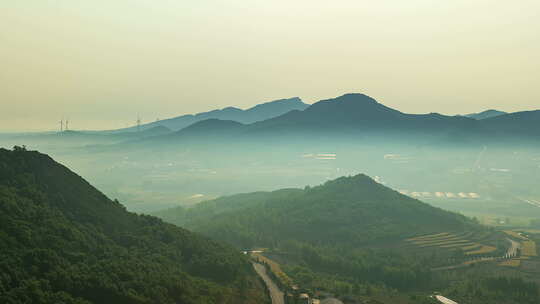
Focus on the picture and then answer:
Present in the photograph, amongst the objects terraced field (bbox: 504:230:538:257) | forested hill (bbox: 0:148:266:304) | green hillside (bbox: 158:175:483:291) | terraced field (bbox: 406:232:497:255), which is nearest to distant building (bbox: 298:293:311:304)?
forested hill (bbox: 0:148:266:304)

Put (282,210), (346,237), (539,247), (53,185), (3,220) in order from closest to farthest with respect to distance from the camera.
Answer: (3,220)
(53,185)
(539,247)
(346,237)
(282,210)

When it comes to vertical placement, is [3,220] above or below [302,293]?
above

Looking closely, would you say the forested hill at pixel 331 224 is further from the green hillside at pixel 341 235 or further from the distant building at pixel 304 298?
the distant building at pixel 304 298

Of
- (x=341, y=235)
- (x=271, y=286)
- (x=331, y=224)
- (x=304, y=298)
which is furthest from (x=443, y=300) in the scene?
(x=331, y=224)

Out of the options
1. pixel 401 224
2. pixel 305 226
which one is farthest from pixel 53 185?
pixel 401 224

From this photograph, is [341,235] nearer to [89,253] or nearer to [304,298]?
[304,298]

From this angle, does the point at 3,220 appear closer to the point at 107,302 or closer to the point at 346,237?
the point at 107,302

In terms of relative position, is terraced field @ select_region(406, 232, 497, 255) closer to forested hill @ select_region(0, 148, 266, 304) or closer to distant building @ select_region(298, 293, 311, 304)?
distant building @ select_region(298, 293, 311, 304)
